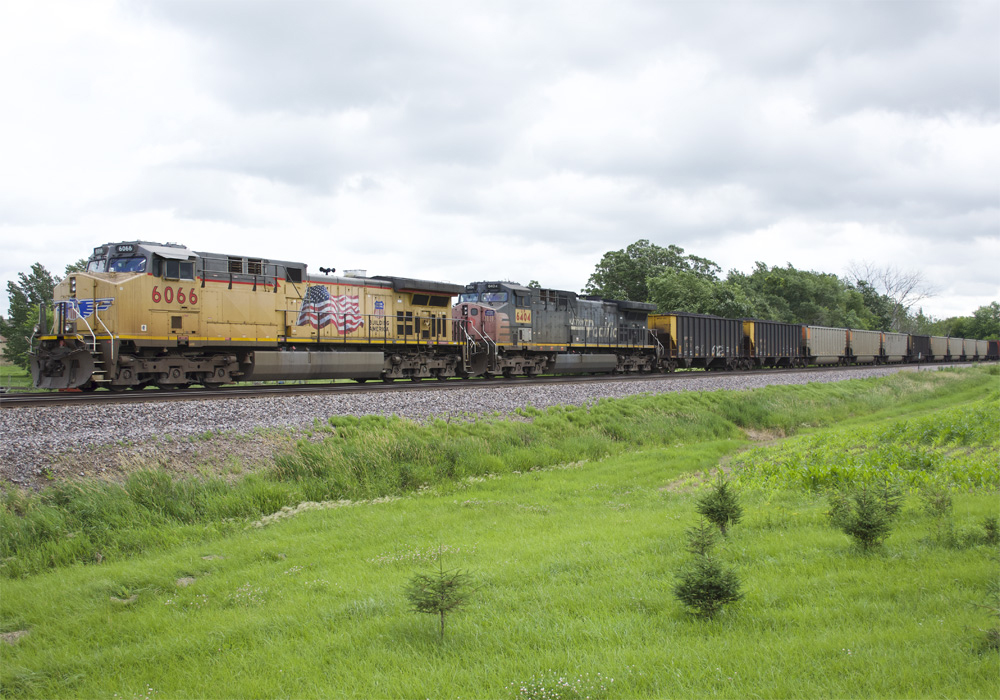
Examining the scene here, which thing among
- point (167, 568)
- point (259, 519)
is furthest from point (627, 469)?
point (167, 568)

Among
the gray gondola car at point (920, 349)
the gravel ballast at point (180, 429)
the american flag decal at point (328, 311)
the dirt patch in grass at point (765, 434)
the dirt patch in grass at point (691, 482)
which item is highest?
the american flag decal at point (328, 311)

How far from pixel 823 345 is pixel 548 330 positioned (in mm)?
25765

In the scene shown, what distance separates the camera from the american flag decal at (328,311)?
60.7 ft

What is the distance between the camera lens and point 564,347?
2642 cm

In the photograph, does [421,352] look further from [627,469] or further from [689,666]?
[689,666]

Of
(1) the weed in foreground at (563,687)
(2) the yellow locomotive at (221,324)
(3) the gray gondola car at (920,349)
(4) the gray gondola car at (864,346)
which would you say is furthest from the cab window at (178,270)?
(3) the gray gondola car at (920,349)

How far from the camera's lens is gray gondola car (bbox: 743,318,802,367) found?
37.0 m

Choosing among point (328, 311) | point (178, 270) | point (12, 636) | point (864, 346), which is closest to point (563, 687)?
point (12, 636)

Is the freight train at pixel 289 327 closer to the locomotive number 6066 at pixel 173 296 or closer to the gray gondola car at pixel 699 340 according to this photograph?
the locomotive number 6066 at pixel 173 296

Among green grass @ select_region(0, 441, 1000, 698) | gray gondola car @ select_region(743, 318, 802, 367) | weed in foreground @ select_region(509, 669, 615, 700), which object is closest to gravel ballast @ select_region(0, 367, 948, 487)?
green grass @ select_region(0, 441, 1000, 698)

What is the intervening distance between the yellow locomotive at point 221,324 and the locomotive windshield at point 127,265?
3cm

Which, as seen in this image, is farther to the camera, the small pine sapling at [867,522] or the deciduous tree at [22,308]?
the deciduous tree at [22,308]

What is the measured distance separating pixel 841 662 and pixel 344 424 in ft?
33.3

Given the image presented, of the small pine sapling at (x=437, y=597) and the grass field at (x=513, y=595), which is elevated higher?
the small pine sapling at (x=437, y=597)
